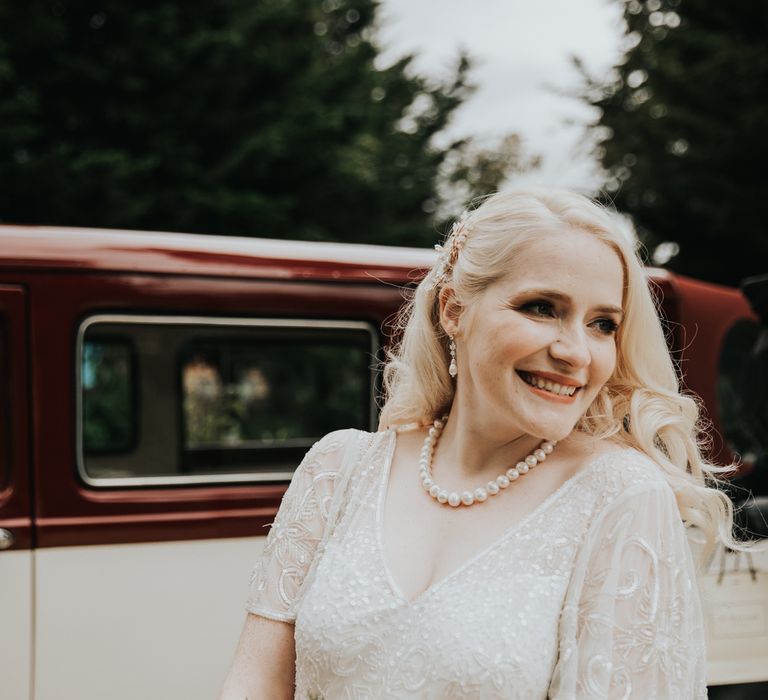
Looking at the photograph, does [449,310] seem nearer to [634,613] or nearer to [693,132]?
[634,613]

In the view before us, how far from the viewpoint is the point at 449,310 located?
1.79 metres

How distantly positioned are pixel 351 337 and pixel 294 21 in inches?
385

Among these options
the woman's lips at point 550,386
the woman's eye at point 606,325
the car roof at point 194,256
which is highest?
the car roof at point 194,256

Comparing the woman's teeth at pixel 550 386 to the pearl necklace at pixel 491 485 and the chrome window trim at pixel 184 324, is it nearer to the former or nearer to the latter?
the pearl necklace at pixel 491 485

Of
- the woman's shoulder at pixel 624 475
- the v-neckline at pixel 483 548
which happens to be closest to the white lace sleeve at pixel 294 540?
the v-neckline at pixel 483 548

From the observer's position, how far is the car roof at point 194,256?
3.25 m

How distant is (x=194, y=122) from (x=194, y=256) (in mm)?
8192

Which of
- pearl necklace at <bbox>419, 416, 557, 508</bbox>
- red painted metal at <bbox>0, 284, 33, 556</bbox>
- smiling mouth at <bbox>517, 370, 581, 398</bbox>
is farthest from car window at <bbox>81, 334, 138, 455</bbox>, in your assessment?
smiling mouth at <bbox>517, 370, 581, 398</bbox>

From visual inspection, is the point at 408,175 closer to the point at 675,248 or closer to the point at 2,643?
the point at 675,248

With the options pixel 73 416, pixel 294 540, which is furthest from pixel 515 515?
pixel 73 416

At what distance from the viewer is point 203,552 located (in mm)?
3338

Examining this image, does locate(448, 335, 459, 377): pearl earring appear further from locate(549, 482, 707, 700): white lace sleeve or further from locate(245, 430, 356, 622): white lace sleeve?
locate(549, 482, 707, 700): white lace sleeve

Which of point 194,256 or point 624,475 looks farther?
point 194,256

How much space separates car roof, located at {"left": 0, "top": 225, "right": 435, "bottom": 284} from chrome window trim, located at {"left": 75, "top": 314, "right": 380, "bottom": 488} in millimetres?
173
